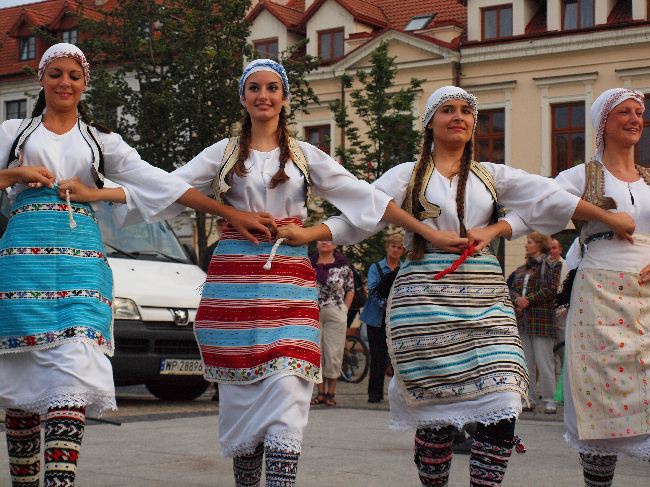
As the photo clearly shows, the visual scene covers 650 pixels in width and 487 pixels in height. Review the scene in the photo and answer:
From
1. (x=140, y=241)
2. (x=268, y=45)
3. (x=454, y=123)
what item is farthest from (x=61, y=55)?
(x=268, y=45)

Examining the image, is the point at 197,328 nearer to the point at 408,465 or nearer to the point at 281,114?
the point at 281,114

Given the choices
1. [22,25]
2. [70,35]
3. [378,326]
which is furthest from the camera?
[22,25]

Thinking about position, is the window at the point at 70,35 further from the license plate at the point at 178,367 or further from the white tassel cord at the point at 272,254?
the white tassel cord at the point at 272,254

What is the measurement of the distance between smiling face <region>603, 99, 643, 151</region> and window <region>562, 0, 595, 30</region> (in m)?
28.0

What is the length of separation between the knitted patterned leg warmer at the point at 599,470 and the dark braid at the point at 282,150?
2.09 meters

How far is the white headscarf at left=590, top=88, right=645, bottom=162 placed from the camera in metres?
6.30

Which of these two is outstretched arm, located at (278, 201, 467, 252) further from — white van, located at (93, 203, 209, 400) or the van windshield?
the van windshield

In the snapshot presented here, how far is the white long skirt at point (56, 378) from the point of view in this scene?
211 inches

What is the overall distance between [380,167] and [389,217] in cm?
1826

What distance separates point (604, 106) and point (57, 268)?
116 inches

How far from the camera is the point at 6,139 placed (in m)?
5.69

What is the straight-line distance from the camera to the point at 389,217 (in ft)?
19.3

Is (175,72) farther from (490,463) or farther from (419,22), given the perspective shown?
(490,463)

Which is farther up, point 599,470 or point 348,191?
point 348,191
